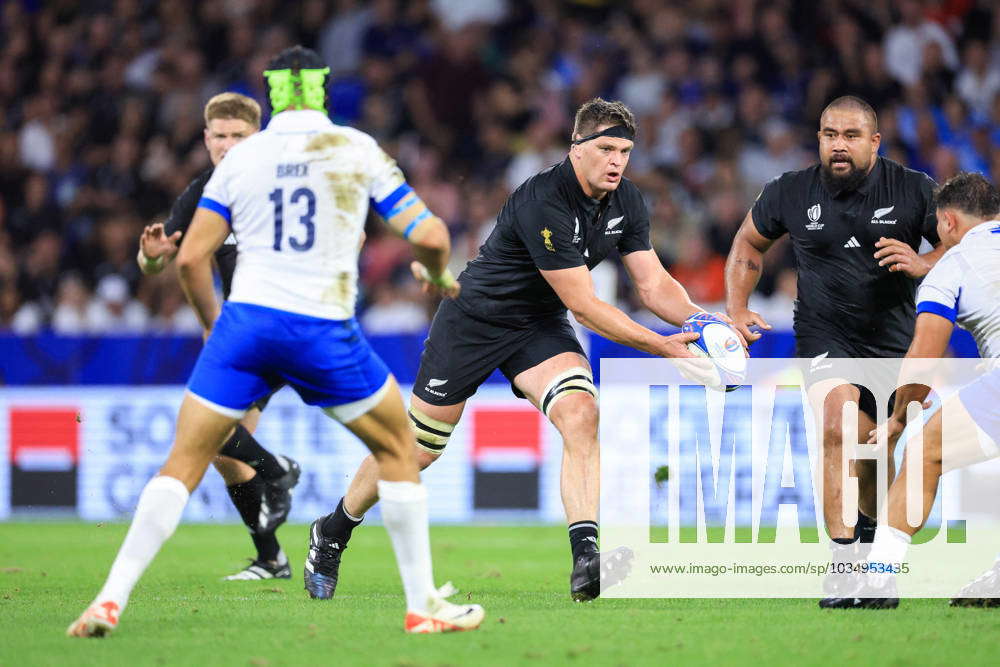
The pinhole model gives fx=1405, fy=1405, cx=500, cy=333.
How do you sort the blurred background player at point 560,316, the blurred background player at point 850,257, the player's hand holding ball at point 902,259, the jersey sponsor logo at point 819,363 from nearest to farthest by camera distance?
the blurred background player at point 560,316 → the player's hand holding ball at point 902,259 → the blurred background player at point 850,257 → the jersey sponsor logo at point 819,363

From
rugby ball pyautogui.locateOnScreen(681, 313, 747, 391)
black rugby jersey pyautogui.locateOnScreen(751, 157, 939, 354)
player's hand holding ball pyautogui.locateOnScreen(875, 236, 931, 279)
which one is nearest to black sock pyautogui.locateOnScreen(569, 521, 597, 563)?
rugby ball pyautogui.locateOnScreen(681, 313, 747, 391)

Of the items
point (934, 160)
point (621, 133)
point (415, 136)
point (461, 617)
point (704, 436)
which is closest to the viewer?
point (461, 617)

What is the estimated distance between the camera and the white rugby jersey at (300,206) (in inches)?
232

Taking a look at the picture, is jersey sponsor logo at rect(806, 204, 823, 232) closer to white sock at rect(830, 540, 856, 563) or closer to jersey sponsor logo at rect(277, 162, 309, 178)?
white sock at rect(830, 540, 856, 563)

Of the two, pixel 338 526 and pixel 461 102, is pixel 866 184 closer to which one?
pixel 338 526

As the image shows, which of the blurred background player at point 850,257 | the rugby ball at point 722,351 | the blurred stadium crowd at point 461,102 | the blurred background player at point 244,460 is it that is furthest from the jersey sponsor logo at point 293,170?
the blurred stadium crowd at point 461,102

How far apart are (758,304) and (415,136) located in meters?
4.92

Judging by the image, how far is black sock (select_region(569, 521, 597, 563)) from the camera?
7289 mm

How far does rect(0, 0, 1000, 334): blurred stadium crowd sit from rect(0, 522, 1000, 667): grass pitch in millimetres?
5951

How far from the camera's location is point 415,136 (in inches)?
656

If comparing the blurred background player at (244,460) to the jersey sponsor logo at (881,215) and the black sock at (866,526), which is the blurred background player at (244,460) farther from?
the jersey sponsor logo at (881,215)

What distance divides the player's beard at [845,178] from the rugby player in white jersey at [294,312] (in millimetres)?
2812

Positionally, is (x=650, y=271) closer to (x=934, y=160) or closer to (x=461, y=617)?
(x=461, y=617)

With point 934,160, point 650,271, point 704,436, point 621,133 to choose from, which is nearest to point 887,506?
point 650,271
